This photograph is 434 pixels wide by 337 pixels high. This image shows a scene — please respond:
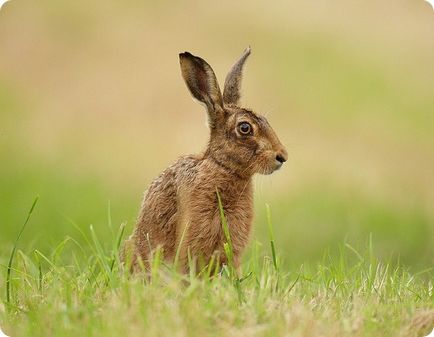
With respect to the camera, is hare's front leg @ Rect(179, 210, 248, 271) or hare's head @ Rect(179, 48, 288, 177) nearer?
hare's front leg @ Rect(179, 210, 248, 271)

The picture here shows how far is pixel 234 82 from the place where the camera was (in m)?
6.30

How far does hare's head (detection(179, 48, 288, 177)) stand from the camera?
5.97 metres

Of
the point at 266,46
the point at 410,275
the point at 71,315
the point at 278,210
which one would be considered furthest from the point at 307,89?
the point at 71,315

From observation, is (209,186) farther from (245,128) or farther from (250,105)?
(250,105)

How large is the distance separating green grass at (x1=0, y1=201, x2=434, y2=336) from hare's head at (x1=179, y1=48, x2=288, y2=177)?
0.58m

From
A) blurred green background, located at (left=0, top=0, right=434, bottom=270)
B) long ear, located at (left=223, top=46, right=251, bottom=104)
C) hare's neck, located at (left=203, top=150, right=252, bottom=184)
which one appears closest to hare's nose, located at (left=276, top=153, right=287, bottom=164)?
hare's neck, located at (left=203, top=150, right=252, bottom=184)

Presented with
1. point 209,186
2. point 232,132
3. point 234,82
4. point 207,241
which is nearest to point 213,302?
point 207,241

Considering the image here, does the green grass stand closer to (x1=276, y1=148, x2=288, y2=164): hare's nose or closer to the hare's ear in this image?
(x1=276, y1=148, x2=288, y2=164): hare's nose

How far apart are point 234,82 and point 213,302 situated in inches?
77.1

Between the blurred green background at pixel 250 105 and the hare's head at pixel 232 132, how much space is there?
0.27m

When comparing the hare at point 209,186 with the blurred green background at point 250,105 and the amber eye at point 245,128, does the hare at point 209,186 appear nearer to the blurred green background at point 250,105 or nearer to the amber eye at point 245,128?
the amber eye at point 245,128

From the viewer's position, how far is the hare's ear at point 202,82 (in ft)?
19.4

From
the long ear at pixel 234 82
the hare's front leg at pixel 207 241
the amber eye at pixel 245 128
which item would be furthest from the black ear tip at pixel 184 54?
the hare's front leg at pixel 207 241

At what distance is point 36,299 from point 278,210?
2.94 meters
